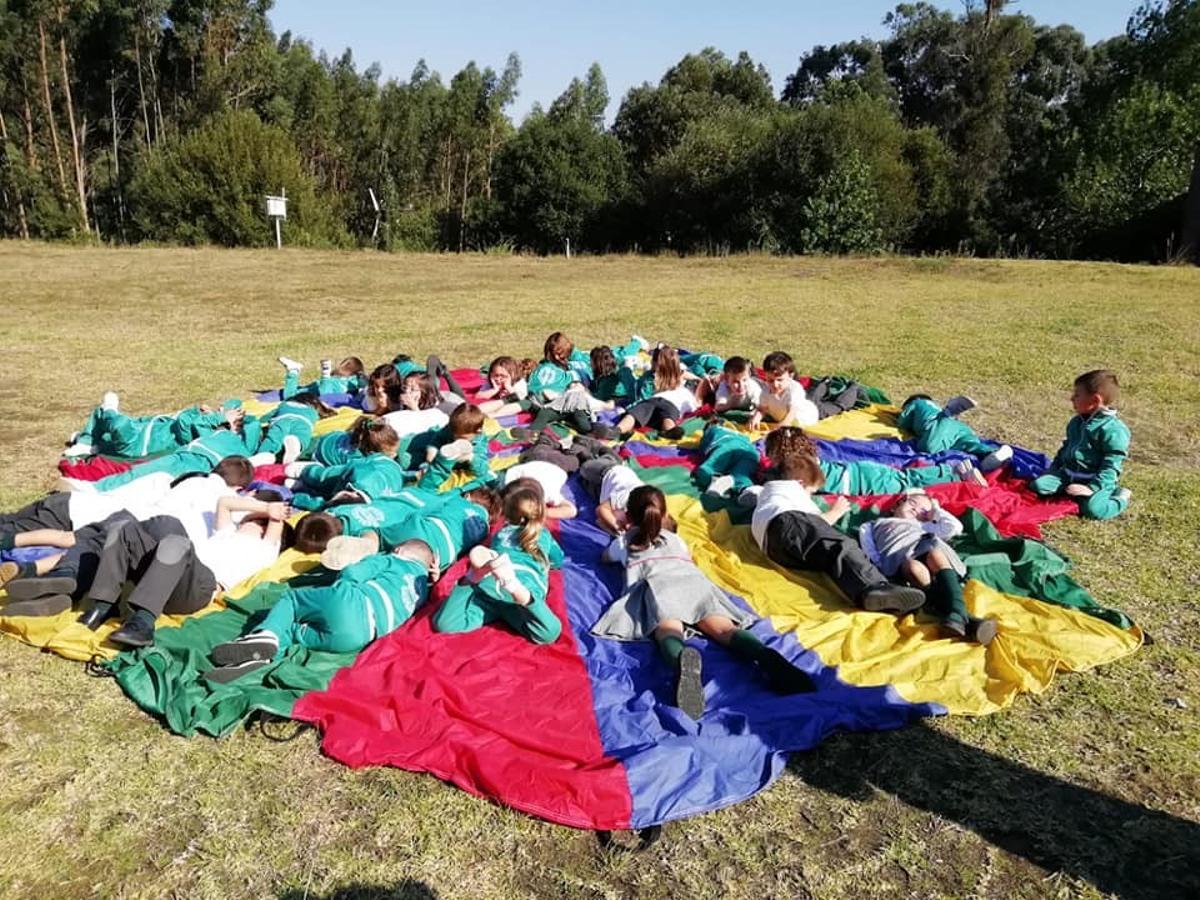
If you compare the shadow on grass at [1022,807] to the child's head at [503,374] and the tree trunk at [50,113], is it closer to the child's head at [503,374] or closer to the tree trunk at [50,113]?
the child's head at [503,374]

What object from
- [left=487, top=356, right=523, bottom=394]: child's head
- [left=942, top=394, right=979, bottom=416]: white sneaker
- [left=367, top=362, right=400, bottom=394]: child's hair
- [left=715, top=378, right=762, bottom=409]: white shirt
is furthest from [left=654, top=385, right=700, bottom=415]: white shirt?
[left=367, top=362, right=400, bottom=394]: child's hair

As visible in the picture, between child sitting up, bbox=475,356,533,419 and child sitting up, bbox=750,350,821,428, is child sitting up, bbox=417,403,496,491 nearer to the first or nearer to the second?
child sitting up, bbox=475,356,533,419

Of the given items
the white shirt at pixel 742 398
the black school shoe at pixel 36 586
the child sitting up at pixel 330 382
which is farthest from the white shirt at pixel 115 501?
the white shirt at pixel 742 398

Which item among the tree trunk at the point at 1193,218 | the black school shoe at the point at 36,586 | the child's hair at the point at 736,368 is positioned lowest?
the black school shoe at the point at 36,586

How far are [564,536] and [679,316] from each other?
11.6m

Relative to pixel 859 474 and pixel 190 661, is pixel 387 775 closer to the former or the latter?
pixel 190 661

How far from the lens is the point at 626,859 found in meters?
3.24

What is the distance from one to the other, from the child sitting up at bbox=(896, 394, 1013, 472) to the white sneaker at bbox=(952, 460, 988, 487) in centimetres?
19

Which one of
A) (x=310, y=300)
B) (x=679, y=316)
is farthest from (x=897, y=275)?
(x=310, y=300)

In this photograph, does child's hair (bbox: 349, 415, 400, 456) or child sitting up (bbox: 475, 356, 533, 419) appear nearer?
child's hair (bbox: 349, 415, 400, 456)

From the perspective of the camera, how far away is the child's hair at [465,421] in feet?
24.0

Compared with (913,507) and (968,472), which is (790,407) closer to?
(968,472)

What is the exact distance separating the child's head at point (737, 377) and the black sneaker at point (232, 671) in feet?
19.2

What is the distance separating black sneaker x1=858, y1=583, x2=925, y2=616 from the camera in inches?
190
